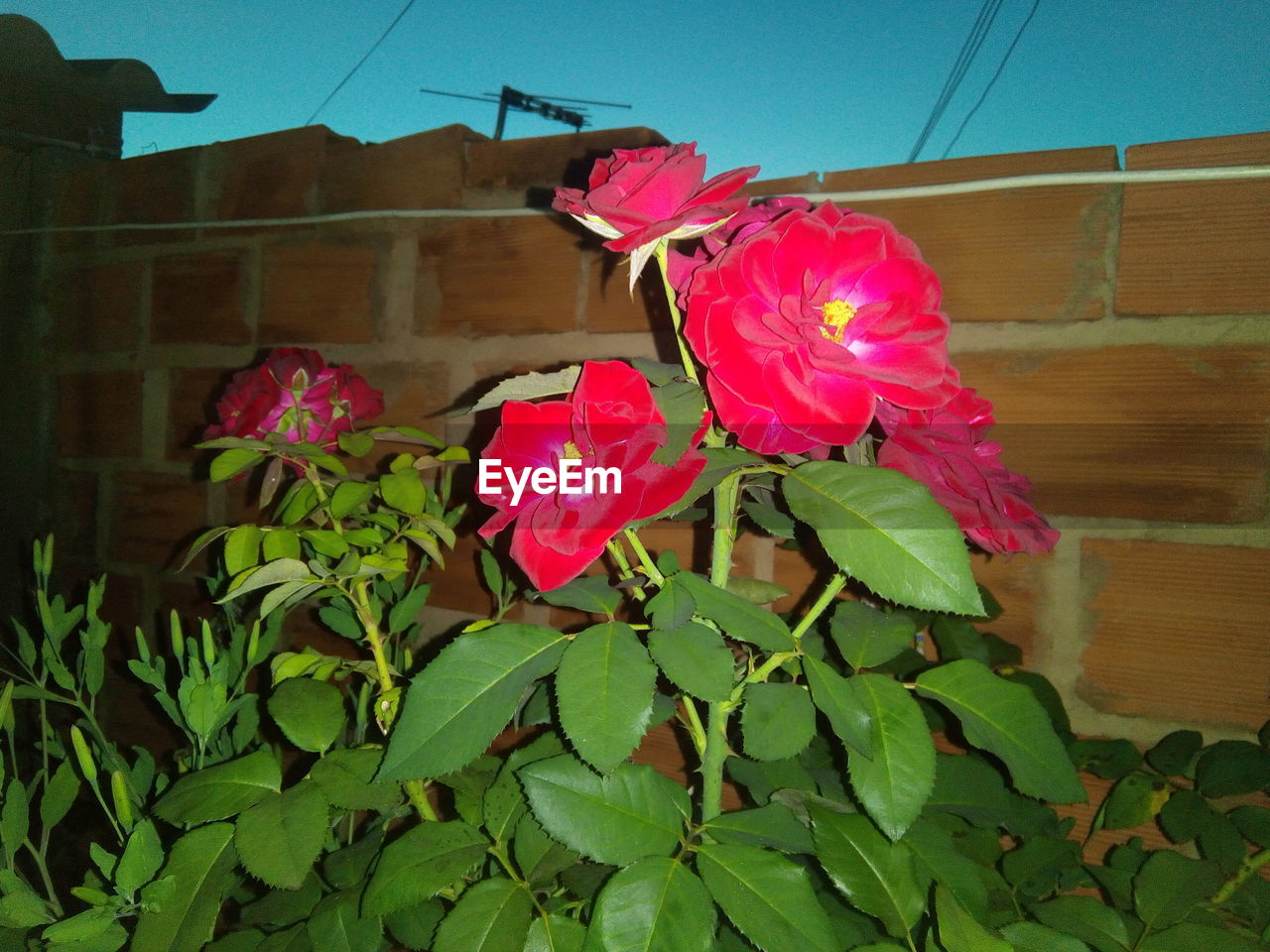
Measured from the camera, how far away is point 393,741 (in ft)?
1.25

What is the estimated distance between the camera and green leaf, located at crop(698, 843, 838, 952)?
37 centimetres

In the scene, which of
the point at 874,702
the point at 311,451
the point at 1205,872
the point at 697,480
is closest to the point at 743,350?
the point at 697,480

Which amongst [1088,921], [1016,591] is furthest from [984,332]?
[1088,921]

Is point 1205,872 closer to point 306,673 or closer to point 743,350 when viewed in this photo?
point 743,350

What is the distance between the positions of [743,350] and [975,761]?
0.38 metres

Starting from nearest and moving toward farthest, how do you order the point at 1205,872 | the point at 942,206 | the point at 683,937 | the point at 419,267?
the point at 683,937
the point at 1205,872
the point at 942,206
the point at 419,267

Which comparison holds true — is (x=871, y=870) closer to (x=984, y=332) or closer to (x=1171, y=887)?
(x=1171, y=887)

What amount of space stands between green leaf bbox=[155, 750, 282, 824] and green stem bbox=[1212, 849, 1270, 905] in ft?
2.22

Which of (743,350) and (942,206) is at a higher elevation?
(942,206)

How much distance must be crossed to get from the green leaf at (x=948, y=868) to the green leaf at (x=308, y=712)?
38 centimetres

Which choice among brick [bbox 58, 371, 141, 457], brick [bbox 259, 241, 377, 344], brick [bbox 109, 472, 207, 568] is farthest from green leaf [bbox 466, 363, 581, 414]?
brick [bbox 58, 371, 141, 457]

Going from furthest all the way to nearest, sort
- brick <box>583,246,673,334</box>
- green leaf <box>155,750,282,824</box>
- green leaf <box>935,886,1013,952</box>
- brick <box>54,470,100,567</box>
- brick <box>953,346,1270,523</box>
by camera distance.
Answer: brick <box>54,470,100,567</box> → brick <box>583,246,673,334</box> → brick <box>953,346,1270,523</box> → green leaf <box>155,750,282,824</box> → green leaf <box>935,886,1013,952</box>

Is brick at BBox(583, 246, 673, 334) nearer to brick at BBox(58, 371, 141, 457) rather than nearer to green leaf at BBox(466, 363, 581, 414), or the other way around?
green leaf at BBox(466, 363, 581, 414)

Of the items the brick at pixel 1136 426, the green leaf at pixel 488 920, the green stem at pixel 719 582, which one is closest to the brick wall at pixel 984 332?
the brick at pixel 1136 426
